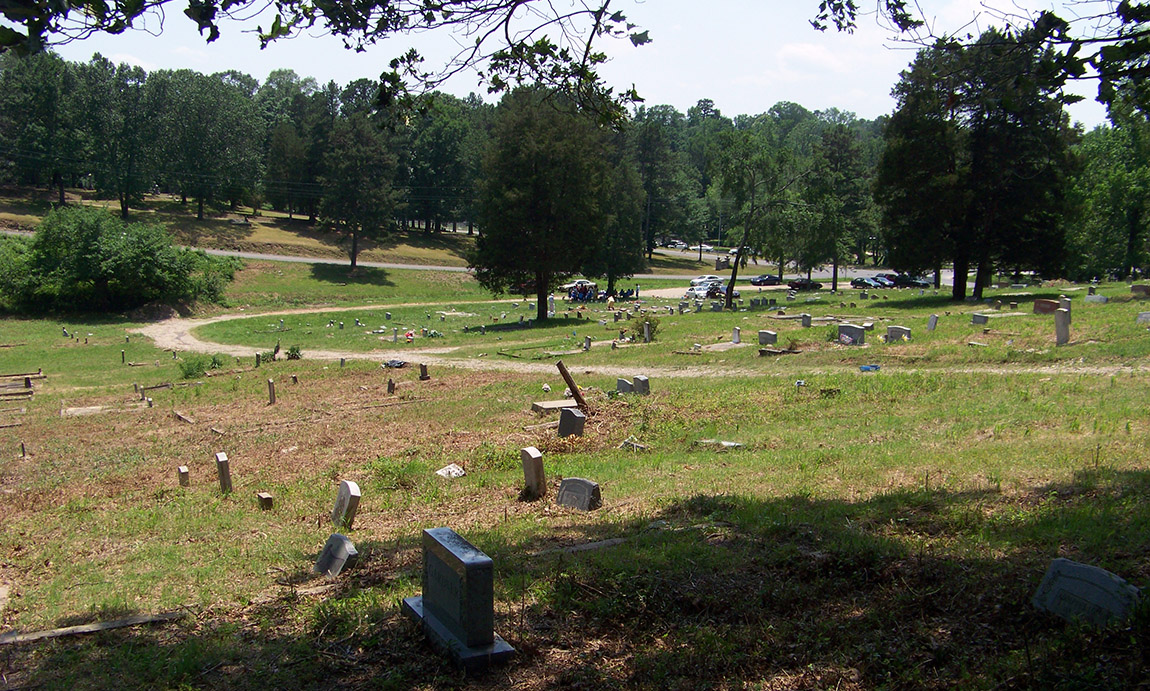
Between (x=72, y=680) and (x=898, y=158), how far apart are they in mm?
36604

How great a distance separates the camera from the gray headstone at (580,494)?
8.48 metres

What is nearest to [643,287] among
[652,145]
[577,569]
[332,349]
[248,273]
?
[652,145]

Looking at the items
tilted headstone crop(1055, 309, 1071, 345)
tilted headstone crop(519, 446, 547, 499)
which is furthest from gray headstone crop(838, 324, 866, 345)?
tilted headstone crop(519, 446, 547, 499)

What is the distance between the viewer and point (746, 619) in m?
5.12

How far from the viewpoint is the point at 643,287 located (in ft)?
225

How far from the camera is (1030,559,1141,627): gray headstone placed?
4.40 meters

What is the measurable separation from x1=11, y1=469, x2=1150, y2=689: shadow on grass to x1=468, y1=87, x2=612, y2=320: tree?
3479 cm

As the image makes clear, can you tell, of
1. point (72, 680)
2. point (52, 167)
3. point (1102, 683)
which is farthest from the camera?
point (52, 167)

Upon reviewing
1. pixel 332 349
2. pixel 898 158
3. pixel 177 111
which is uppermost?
pixel 177 111

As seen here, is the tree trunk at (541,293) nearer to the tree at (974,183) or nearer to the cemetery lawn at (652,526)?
the tree at (974,183)

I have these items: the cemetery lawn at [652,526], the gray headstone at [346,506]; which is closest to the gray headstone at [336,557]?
the cemetery lawn at [652,526]

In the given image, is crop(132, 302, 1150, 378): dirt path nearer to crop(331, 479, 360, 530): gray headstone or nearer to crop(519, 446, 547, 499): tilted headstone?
crop(519, 446, 547, 499): tilted headstone

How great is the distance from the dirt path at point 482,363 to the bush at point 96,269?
2.46 metres

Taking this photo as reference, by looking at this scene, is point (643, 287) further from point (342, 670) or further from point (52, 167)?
point (342, 670)
